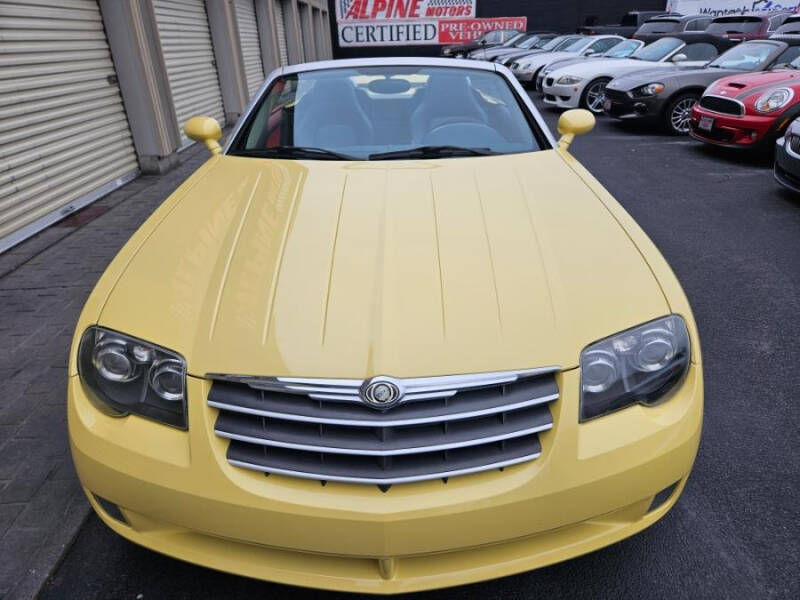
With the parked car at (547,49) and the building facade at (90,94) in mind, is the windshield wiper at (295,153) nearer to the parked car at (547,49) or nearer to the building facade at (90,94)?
the building facade at (90,94)

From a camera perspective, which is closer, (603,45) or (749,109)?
(749,109)

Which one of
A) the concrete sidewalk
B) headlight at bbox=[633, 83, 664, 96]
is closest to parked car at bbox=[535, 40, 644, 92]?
headlight at bbox=[633, 83, 664, 96]

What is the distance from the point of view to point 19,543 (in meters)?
1.90

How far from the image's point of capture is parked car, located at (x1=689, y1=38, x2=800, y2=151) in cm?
612

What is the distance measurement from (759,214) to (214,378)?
541 cm

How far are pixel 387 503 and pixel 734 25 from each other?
15.1 m

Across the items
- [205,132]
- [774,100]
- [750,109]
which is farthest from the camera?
[750,109]

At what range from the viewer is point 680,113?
27.4 feet

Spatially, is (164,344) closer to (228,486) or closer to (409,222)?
(228,486)

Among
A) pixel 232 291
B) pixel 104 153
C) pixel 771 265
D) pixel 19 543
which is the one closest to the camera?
pixel 232 291

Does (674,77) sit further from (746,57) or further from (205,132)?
(205,132)

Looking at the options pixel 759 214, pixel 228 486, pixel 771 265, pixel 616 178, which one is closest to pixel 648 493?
pixel 228 486

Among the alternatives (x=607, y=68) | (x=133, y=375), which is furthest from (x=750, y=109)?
(x=133, y=375)

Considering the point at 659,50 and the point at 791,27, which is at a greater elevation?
the point at 791,27
